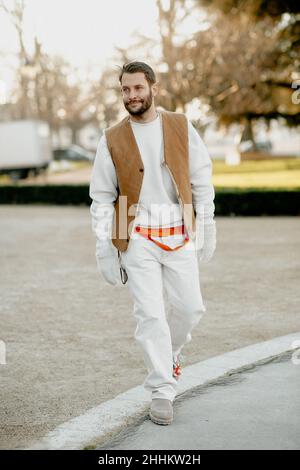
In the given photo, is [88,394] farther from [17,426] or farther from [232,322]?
[232,322]

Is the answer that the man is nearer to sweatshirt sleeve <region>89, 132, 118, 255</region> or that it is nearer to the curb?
sweatshirt sleeve <region>89, 132, 118, 255</region>

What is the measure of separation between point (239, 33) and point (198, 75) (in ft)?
10.3

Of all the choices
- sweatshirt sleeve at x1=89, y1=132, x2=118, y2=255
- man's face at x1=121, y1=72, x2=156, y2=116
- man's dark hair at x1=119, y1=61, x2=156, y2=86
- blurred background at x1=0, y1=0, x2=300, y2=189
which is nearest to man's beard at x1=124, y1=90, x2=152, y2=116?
A: man's face at x1=121, y1=72, x2=156, y2=116

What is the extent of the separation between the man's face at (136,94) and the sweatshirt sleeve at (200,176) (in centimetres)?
31

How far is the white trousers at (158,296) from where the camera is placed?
450 cm

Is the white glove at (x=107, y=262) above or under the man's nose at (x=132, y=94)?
under

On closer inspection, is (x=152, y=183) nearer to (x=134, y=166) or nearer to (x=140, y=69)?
(x=134, y=166)

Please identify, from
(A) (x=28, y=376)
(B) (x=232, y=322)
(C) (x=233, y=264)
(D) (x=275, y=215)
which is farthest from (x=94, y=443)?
(D) (x=275, y=215)

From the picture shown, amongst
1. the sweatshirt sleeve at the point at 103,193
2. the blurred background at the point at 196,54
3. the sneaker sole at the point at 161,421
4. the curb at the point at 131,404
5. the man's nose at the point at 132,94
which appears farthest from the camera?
the blurred background at the point at 196,54

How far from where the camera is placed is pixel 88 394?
509cm

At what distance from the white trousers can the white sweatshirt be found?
11 cm

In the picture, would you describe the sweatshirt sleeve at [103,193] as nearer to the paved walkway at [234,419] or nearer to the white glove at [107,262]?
the white glove at [107,262]

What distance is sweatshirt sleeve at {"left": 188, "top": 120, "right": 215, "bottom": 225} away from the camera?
183 inches

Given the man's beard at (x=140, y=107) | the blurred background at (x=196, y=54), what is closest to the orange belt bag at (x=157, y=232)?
the man's beard at (x=140, y=107)
